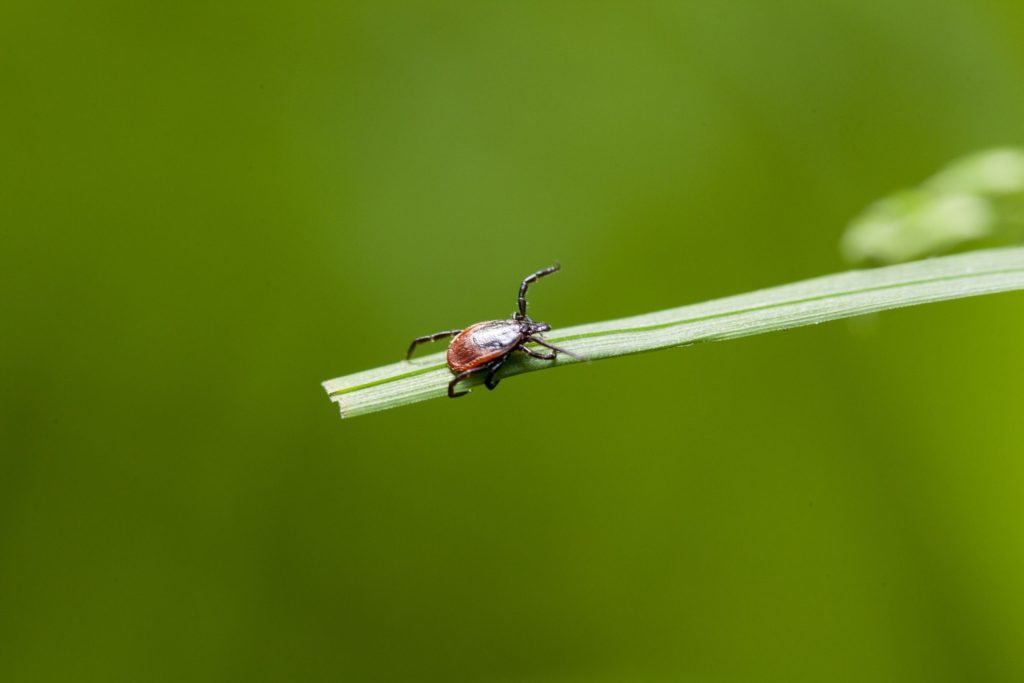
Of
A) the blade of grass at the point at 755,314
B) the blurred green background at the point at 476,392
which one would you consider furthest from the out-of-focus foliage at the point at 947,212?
the blurred green background at the point at 476,392

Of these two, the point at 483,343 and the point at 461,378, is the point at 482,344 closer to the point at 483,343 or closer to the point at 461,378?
the point at 483,343

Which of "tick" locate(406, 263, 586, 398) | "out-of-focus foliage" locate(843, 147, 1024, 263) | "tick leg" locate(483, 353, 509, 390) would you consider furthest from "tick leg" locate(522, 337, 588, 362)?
"out-of-focus foliage" locate(843, 147, 1024, 263)

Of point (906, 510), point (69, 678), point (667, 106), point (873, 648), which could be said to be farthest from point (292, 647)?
point (667, 106)

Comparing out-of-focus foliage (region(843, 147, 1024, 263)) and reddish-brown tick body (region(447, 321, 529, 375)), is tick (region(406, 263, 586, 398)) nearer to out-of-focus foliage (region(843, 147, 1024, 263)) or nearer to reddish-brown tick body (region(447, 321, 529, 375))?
reddish-brown tick body (region(447, 321, 529, 375))

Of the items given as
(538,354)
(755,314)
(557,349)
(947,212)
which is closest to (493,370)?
(538,354)

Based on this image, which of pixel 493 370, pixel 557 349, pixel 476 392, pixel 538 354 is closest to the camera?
pixel 557 349

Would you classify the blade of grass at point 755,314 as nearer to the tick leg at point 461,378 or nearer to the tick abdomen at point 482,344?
the tick leg at point 461,378
